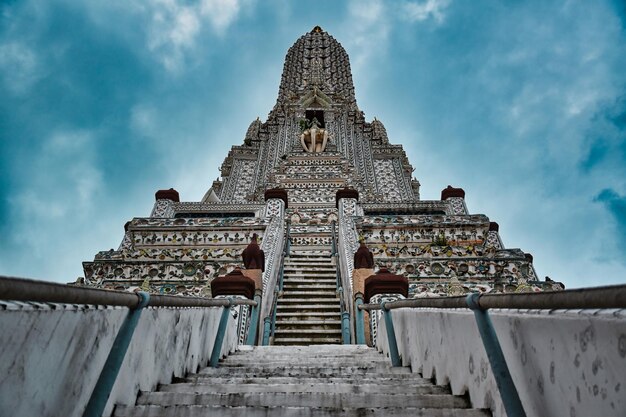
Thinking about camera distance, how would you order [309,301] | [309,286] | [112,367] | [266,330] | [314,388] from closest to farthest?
1. [112,367]
2. [314,388]
3. [266,330]
4. [309,301]
5. [309,286]


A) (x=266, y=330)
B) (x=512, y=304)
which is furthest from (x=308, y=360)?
(x=512, y=304)

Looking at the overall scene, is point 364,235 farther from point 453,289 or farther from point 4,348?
point 4,348

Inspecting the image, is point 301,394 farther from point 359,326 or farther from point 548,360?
point 359,326

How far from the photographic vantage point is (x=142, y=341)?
7.13 feet

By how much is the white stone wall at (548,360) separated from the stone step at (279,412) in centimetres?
19

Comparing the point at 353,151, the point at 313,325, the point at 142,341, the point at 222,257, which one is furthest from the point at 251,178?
the point at 142,341

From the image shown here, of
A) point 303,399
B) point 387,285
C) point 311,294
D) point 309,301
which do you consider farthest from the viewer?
point 311,294

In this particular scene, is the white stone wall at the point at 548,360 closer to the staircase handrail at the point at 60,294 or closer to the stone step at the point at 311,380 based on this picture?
the stone step at the point at 311,380

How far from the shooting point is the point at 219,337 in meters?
3.61

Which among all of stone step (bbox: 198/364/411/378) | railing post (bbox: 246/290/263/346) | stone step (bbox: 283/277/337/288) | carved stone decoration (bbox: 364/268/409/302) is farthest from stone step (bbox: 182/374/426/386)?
stone step (bbox: 283/277/337/288)

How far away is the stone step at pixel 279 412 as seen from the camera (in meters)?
1.83

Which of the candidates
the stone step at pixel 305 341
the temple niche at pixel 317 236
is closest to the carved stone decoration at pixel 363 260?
the temple niche at pixel 317 236

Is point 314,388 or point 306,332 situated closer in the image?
point 314,388

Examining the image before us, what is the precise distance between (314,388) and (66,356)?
1312mm
